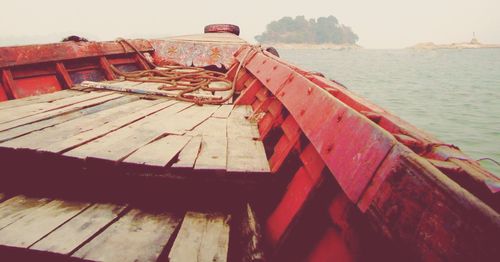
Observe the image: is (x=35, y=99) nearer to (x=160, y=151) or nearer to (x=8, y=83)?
(x=8, y=83)

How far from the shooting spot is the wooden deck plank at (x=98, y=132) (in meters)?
1.44

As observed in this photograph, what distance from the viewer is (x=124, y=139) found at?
1.63m

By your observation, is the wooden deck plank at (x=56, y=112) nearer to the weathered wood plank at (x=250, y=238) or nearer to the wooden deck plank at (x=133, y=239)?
the wooden deck plank at (x=133, y=239)

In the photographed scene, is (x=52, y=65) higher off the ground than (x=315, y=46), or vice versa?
(x=52, y=65)

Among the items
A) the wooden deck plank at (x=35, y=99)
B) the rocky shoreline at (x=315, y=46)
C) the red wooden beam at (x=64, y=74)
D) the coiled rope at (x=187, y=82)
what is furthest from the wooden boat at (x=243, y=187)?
the rocky shoreline at (x=315, y=46)

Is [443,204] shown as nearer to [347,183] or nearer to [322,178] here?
[347,183]

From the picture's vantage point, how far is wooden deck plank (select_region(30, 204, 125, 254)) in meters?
1.08

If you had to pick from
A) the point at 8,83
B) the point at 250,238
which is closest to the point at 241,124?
the point at 250,238

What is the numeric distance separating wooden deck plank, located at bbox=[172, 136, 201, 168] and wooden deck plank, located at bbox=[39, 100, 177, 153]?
505 millimetres

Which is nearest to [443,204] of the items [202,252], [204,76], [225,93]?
[202,252]

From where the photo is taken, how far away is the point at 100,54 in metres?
3.77

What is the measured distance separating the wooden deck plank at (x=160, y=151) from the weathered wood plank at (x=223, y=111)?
65cm

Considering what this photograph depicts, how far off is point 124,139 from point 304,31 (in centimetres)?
16530

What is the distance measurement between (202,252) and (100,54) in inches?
135
